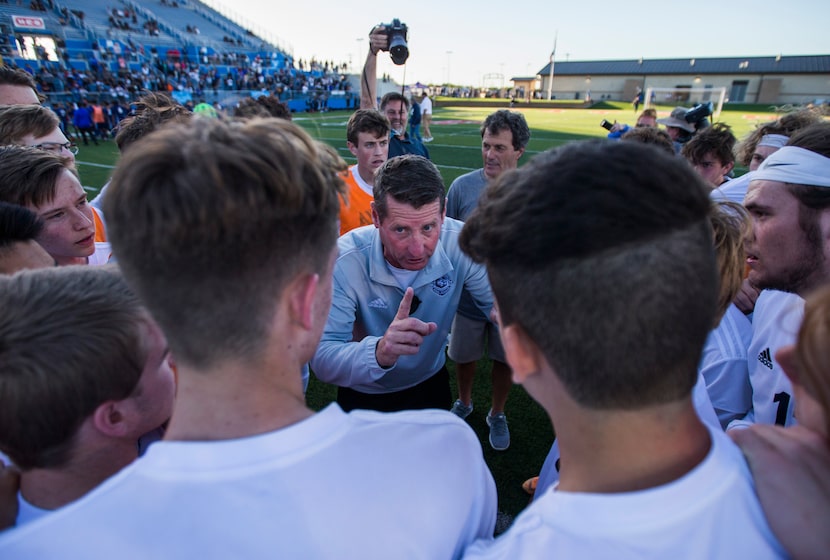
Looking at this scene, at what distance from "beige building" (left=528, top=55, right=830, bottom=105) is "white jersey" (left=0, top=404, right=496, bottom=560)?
57636 millimetres

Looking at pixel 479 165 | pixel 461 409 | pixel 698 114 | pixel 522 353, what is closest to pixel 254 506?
pixel 522 353

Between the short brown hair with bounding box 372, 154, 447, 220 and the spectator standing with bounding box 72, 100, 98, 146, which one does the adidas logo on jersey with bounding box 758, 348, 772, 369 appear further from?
the spectator standing with bounding box 72, 100, 98, 146

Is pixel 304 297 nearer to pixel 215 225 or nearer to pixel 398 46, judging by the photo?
pixel 215 225

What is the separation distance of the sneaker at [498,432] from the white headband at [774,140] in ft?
10.9

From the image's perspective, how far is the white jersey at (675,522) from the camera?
0.76 m

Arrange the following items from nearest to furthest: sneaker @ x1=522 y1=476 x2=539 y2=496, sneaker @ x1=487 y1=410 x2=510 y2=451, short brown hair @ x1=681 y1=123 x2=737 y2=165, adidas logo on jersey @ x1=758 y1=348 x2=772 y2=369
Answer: adidas logo on jersey @ x1=758 y1=348 x2=772 y2=369, sneaker @ x1=522 y1=476 x2=539 y2=496, sneaker @ x1=487 y1=410 x2=510 y2=451, short brown hair @ x1=681 y1=123 x2=737 y2=165

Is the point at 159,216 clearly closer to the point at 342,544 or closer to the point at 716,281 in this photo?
the point at 342,544

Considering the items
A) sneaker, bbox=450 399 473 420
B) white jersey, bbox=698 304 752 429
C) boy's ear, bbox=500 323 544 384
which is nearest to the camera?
boy's ear, bbox=500 323 544 384

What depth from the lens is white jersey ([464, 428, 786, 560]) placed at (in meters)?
0.76

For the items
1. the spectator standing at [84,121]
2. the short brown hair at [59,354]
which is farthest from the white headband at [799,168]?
the spectator standing at [84,121]

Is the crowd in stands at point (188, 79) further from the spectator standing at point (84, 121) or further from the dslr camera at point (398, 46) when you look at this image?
the dslr camera at point (398, 46)

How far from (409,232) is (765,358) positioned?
1.69 m

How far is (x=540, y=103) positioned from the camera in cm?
4231

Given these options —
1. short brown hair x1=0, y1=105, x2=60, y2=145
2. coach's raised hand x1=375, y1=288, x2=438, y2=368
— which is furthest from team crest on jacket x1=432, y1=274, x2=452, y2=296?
short brown hair x1=0, y1=105, x2=60, y2=145
